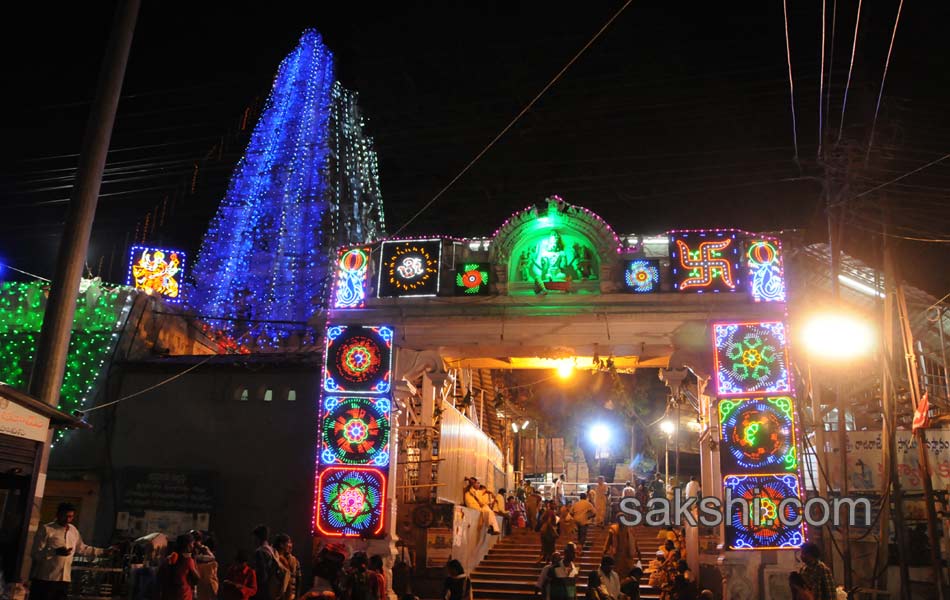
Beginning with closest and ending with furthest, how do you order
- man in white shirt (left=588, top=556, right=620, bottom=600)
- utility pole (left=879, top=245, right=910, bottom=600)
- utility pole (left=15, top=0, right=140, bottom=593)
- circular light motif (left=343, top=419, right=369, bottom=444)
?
1. utility pole (left=15, top=0, right=140, bottom=593)
2. man in white shirt (left=588, top=556, right=620, bottom=600)
3. utility pole (left=879, top=245, right=910, bottom=600)
4. circular light motif (left=343, top=419, right=369, bottom=444)

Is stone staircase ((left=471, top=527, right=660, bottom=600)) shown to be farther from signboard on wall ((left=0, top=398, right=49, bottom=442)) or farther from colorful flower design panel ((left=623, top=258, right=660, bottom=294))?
signboard on wall ((left=0, top=398, right=49, bottom=442))

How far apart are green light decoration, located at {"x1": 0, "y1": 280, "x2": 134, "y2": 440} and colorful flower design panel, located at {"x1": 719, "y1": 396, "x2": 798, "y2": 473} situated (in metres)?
15.1

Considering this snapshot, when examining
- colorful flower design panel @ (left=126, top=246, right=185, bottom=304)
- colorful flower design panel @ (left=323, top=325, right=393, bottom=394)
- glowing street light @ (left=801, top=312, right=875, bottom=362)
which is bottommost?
colorful flower design panel @ (left=323, top=325, right=393, bottom=394)

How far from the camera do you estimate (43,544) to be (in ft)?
31.4

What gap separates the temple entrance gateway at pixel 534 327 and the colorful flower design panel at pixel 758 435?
4.2 inches

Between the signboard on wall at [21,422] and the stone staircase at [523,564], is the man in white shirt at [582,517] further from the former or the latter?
the signboard on wall at [21,422]

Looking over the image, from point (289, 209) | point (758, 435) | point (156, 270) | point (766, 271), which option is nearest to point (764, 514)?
point (758, 435)

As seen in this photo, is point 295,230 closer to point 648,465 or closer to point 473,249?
point 473,249

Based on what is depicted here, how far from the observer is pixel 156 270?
81.2 ft

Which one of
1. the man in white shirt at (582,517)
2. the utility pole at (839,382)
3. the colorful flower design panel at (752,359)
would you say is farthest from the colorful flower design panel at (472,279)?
the utility pole at (839,382)

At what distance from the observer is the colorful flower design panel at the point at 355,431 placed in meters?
15.2

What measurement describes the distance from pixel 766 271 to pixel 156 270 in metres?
18.8

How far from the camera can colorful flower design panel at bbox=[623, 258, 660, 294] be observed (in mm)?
15180

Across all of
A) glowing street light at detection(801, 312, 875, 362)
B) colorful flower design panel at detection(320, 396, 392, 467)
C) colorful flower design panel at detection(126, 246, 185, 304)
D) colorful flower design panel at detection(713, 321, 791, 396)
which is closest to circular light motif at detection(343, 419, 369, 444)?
colorful flower design panel at detection(320, 396, 392, 467)
